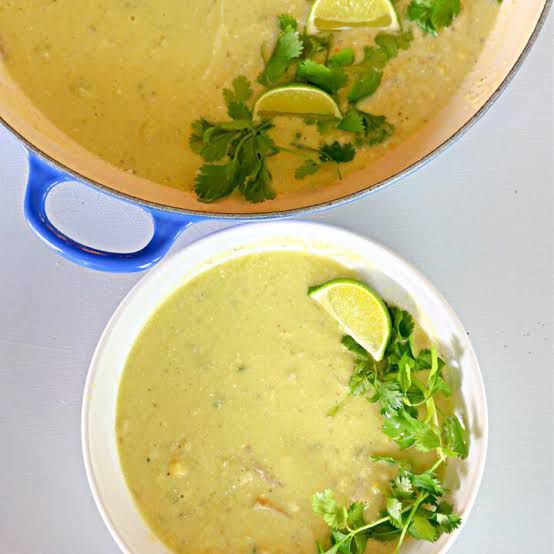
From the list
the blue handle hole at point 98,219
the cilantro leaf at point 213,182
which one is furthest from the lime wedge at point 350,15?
the blue handle hole at point 98,219

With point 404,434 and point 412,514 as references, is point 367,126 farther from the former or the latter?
point 412,514

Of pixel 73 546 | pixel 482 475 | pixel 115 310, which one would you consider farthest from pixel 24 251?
pixel 482 475

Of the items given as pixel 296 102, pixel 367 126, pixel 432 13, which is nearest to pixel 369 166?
pixel 367 126

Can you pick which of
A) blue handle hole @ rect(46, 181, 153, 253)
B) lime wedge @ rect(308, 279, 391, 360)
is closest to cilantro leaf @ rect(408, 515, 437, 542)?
lime wedge @ rect(308, 279, 391, 360)

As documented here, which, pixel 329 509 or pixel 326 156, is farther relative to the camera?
pixel 329 509

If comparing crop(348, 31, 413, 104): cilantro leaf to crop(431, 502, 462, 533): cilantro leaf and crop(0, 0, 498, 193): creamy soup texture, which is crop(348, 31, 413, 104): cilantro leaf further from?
crop(431, 502, 462, 533): cilantro leaf

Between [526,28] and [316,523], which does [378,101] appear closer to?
[526,28]
